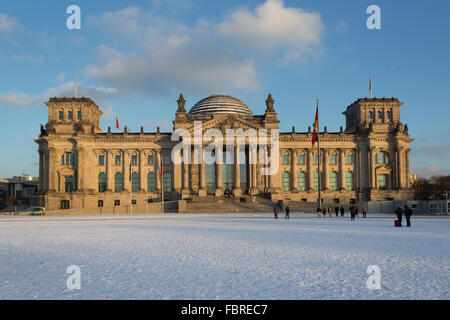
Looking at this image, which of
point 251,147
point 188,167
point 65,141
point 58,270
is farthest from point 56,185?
point 58,270

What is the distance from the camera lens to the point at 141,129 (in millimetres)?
80125

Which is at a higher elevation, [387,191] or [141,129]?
[141,129]

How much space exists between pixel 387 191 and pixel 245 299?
76276mm

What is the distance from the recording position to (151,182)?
79.8 meters

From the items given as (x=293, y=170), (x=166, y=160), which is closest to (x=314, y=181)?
(x=293, y=170)

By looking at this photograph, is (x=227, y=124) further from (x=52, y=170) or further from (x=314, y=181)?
(x=52, y=170)

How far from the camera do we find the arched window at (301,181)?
79.9 metres

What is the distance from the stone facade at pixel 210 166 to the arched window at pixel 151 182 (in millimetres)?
168

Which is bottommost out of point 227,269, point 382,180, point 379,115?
point 227,269

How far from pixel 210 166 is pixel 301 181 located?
19958 mm

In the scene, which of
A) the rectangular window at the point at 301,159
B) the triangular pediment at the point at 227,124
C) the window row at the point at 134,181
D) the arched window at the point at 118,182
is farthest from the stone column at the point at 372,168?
the arched window at the point at 118,182

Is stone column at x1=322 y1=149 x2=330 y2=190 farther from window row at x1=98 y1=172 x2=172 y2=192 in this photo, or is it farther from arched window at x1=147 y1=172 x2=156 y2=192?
arched window at x1=147 y1=172 x2=156 y2=192

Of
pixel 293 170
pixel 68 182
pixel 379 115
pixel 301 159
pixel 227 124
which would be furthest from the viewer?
pixel 379 115
